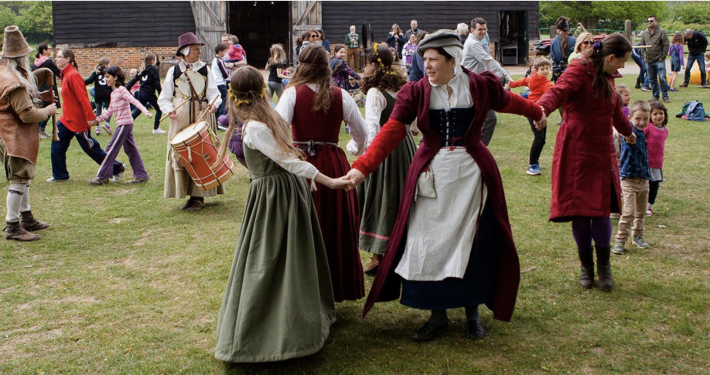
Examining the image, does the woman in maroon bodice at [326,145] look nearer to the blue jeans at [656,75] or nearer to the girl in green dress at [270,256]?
the girl in green dress at [270,256]

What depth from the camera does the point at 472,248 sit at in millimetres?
4047

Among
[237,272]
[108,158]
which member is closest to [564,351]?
[237,272]

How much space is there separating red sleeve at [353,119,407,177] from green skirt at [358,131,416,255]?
1051 millimetres

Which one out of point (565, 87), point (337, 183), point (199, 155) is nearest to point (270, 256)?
point (337, 183)

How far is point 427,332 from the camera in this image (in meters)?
4.23

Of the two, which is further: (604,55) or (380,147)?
(604,55)

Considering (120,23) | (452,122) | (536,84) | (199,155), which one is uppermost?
(120,23)

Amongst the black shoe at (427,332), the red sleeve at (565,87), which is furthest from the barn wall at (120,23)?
the black shoe at (427,332)

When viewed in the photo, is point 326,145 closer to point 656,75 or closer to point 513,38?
point 656,75

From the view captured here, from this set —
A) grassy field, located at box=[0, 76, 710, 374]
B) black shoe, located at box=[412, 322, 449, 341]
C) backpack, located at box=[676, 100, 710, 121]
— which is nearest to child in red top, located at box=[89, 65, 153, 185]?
grassy field, located at box=[0, 76, 710, 374]

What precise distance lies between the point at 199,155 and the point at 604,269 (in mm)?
4086

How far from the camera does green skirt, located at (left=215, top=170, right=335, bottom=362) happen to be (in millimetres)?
3756

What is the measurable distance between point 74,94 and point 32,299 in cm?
436

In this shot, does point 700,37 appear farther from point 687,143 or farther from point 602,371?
point 602,371
